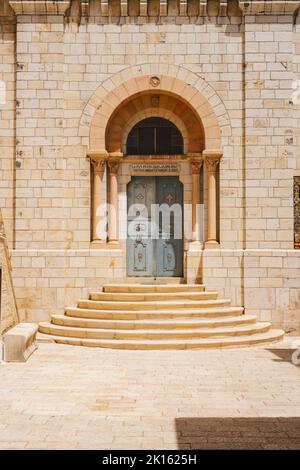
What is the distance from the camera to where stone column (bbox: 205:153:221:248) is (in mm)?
13969

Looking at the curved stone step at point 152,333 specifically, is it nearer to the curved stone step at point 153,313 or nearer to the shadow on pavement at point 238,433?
the curved stone step at point 153,313

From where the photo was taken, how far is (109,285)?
13547 mm

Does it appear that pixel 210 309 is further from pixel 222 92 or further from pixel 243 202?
pixel 222 92

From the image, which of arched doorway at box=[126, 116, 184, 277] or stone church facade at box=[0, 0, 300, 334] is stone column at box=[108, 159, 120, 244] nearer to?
stone church facade at box=[0, 0, 300, 334]

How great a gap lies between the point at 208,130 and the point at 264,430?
9301 mm

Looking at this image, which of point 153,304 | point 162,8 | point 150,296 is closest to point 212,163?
point 150,296

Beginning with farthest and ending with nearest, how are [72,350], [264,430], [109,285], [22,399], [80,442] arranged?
1. [109,285]
2. [72,350]
3. [22,399]
4. [264,430]
5. [80,442]

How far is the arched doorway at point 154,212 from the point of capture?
14.7m

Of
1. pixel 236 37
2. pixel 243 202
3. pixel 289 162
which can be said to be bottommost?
pixel 243 202

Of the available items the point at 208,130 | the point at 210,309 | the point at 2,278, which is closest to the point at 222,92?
the point at 208,130

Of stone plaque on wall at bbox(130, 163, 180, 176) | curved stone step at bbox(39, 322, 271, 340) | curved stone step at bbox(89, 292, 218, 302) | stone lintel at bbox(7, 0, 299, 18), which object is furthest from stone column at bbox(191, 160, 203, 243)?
stone lintel at bbox(7, 0, 299, 18)

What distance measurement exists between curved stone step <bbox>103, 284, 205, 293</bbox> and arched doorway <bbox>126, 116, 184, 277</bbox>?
1.27 meters

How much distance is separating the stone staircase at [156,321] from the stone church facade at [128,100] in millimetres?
653

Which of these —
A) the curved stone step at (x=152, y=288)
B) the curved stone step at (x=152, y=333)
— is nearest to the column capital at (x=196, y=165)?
the curved stone step at (x=152, y=288)
